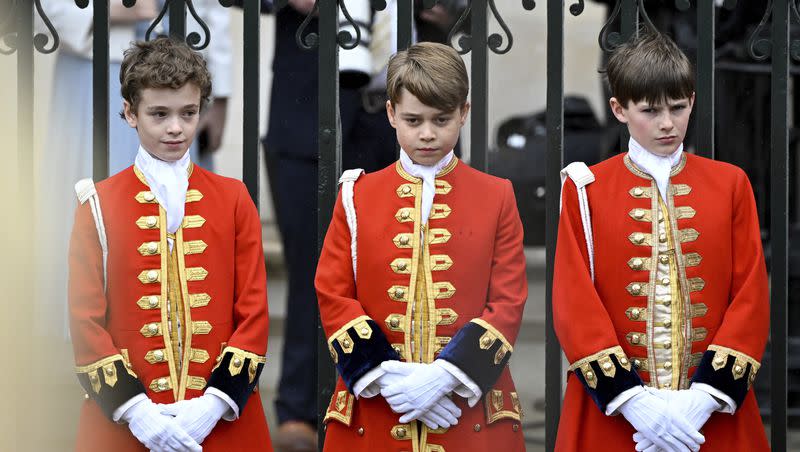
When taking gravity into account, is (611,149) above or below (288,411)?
above

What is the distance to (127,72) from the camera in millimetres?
2910

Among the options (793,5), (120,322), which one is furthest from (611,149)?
(120,322)

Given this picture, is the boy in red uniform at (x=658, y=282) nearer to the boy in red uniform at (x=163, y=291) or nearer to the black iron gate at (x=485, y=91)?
the black iron gate at (x=485, y=91)

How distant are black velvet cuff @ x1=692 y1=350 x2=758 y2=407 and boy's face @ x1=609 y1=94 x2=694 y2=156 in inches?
20.8

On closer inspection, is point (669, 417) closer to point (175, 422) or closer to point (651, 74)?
point (651, 74)

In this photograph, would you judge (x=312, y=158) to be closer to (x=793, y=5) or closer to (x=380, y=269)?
(x=380, y=269)

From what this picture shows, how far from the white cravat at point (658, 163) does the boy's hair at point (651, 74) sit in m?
0.13

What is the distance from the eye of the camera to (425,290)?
2883 millimetres

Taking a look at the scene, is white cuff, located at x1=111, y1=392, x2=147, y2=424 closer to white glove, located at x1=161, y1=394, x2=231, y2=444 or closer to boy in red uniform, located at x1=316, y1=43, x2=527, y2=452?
white glove, located at x1=161, y1=394, x2=231, y2=444

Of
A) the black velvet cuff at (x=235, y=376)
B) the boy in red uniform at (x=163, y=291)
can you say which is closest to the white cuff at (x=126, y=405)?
the boy in red uniform at (x=163, y=291)

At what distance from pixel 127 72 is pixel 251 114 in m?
0.46

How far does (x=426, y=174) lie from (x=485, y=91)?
438 mm

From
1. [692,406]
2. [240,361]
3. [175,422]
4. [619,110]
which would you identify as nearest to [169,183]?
[240,361]

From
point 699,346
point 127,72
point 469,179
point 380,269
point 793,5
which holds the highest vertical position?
point 793,5
